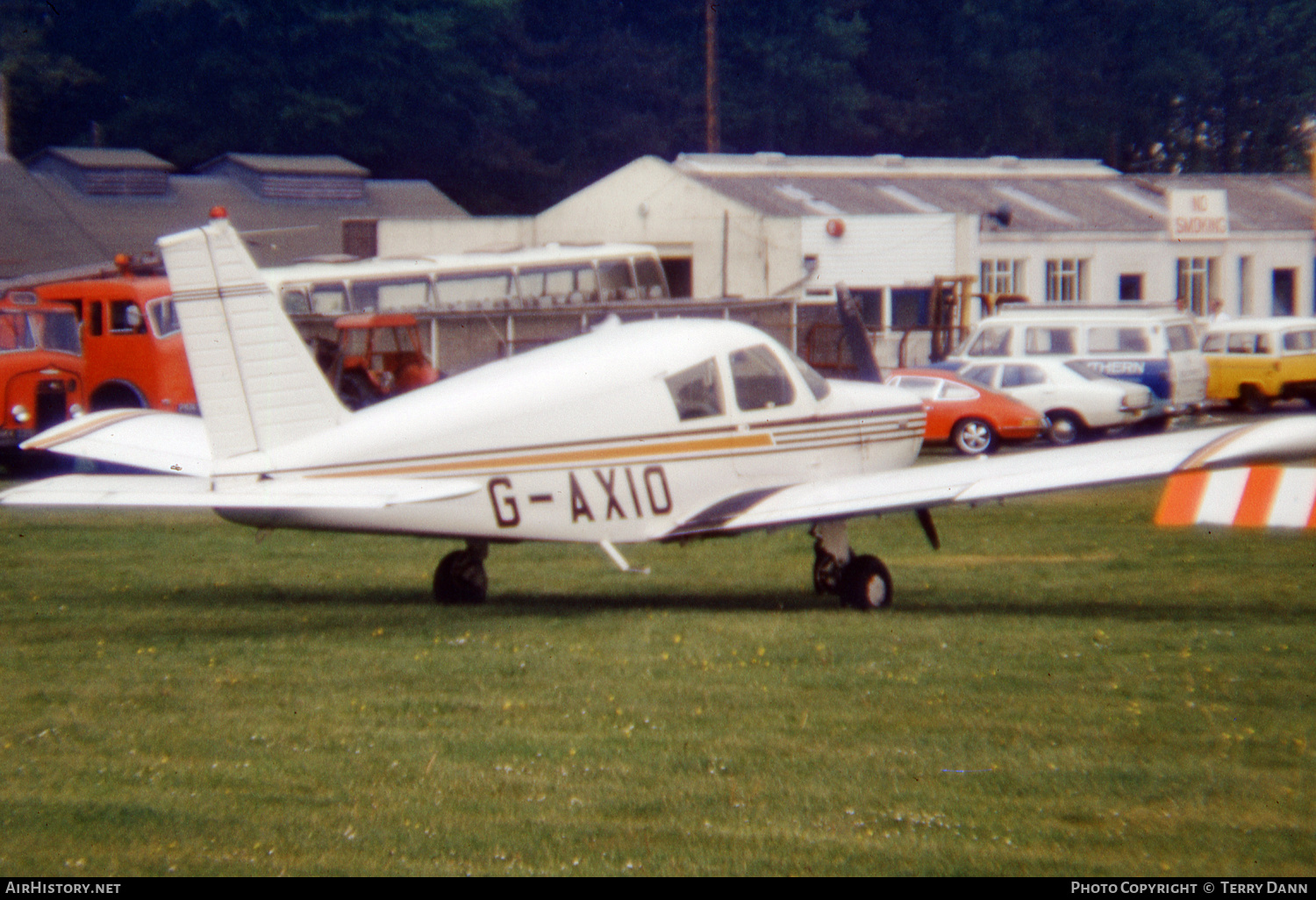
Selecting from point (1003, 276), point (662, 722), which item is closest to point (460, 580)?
point (662, 722)

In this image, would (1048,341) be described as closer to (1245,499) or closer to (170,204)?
(1245,499)

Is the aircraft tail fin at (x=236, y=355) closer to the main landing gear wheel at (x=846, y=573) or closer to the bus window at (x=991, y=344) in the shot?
the main landing gear wheel at (x=846, y=573)

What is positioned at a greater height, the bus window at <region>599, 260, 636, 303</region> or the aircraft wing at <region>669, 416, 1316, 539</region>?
the bus window at <region>599, 260, 636, 303</region>

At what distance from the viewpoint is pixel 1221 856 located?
615 cm

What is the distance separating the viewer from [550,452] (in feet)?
37.3

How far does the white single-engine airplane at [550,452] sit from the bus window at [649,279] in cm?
2350

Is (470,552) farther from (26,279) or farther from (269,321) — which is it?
(26,279)

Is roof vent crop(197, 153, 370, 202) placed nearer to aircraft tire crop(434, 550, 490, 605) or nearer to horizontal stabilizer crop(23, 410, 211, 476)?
horizontal stabilizer crop(23, 410, 211, 476)

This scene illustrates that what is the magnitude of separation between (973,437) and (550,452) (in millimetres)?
16239

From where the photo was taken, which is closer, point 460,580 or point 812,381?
point 460,580

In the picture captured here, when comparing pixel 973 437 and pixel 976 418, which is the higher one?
pixel 976 418

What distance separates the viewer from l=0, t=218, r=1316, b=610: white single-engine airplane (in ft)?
35.5

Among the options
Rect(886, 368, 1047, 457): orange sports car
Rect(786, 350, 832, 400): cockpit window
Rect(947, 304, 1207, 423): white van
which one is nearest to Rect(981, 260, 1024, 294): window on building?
Rect(947, 304, 1207, 423): white van

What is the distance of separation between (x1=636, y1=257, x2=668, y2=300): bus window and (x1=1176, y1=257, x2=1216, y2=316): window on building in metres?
19.5
